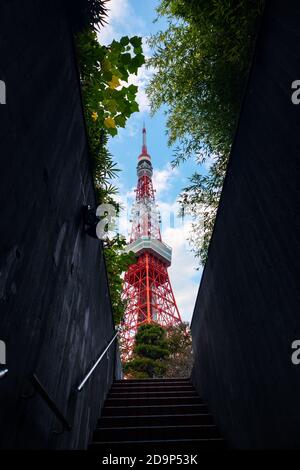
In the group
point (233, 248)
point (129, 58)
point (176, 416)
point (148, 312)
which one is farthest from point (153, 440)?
point (148, 312)

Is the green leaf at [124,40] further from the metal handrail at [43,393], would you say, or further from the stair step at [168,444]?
the stair step at [168,444]

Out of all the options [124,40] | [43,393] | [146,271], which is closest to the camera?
[43,393]

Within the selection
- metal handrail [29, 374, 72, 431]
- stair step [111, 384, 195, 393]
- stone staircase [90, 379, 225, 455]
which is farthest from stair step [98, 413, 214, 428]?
metal handrail [29, 374, 72, 431]

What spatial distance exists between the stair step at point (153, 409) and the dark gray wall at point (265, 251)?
0.86 m

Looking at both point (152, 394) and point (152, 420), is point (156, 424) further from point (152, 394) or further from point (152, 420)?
point (152, 394)

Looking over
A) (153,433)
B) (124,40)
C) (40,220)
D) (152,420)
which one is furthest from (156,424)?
(124,40)

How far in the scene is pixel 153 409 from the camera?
332cm

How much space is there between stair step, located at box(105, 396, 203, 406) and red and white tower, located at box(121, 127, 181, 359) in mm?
11278

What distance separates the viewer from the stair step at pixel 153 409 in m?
3.27

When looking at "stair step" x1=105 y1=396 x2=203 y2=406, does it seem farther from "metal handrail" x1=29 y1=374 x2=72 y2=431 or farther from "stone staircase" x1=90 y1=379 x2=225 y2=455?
"metal handrail" x1=29 y1=374 x2=72 y2=431

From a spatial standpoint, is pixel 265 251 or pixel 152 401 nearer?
pixel 265 251

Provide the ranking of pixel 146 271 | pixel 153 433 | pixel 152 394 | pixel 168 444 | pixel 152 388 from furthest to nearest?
1. pixel 146 271
2. pixel 152 388
3. pixel 152 394
4. pixel 153 433
5. pixel 168 444

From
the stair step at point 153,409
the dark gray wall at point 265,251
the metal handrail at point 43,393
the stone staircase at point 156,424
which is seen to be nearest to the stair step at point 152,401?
the stone staircase at point 156,424

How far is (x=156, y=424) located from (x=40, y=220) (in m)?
2.73
